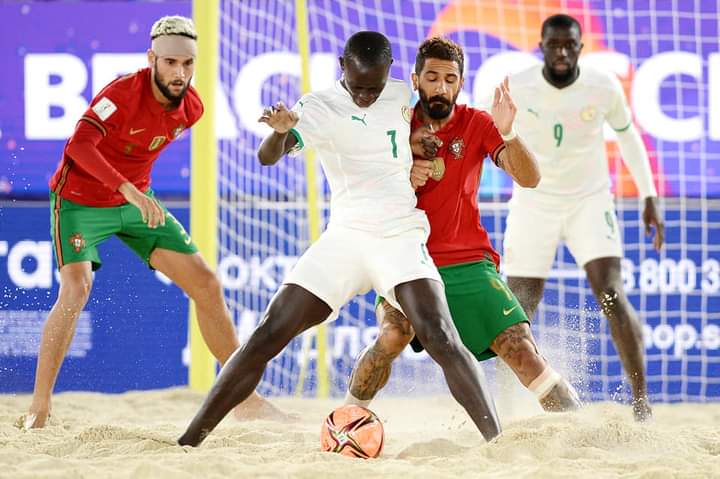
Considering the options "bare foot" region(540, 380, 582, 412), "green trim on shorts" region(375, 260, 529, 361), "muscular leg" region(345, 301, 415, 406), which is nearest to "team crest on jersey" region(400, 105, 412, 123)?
"green trim on shorts" region(375, 260, 529, 361)

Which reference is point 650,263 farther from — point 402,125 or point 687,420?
point 402,125

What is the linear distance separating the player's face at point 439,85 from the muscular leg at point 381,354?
36.7 inches

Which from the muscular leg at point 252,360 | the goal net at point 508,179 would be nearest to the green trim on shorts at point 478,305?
the muscular leg at point 252,360

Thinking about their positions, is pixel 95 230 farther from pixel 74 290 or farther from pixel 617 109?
pixel 617 109

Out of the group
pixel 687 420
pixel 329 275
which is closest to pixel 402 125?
pixel 329 275

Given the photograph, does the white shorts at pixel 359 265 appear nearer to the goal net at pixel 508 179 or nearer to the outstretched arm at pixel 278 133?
the outstretched arm at pixel 278 133

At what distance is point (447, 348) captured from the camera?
15.3 ft

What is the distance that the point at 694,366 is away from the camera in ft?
30.1

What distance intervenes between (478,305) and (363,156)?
0.85 meters

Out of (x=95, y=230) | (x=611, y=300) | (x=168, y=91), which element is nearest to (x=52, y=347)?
(x=95, y=230)

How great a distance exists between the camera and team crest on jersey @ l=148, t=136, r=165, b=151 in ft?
20.2

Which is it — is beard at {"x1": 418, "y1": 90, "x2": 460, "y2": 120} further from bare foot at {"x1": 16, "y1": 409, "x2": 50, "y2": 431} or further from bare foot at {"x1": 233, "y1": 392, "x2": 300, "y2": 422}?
bare foot at {"x1": 16, "y1": 409, "x2": 50, "y2": 431}

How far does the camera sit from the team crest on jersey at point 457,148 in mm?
5215

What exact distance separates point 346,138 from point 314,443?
1.36m
